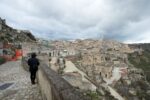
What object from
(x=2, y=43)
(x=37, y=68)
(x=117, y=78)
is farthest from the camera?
(x=117, y=78)

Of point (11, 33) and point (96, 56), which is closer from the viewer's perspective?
point (11, 33)

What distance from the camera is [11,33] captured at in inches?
1815

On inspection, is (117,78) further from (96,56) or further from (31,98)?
(31,98)

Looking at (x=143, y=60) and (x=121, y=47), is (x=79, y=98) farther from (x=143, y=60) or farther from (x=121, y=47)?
(x=121, y=47)

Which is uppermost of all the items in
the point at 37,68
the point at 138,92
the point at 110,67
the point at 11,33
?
the point at 11,33

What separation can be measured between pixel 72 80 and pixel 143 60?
116287 millimetres

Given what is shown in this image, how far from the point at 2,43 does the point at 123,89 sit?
132 ft

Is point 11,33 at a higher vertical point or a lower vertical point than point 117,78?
higher

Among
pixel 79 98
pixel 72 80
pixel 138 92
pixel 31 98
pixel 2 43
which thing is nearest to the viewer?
pixel 79 98

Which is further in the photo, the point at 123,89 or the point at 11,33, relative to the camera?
the point at 123,89

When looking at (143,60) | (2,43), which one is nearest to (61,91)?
(2,43)

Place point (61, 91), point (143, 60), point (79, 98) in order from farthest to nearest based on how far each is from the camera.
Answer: point (143, 60) < point (61, 91) < point (79, 98)

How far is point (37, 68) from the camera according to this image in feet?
34.4

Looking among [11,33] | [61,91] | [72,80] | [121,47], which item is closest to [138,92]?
[11,33]
